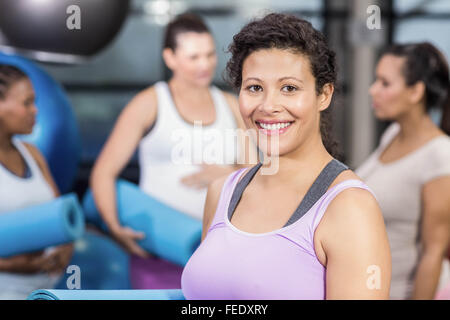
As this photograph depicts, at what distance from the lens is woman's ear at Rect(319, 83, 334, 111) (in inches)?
28.8

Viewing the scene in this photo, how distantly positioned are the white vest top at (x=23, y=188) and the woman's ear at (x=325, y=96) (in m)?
1.00

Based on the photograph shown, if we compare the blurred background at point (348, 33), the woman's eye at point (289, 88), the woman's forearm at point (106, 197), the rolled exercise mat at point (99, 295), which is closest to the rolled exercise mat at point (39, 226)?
the woman's forearm at point (106, 197)

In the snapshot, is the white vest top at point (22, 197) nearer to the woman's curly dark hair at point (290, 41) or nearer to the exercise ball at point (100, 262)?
the exercise ball at point (100, 262)

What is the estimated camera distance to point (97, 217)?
1611 millimetres

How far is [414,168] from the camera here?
130 cm

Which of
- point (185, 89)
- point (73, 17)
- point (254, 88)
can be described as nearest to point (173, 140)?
point (185, 89)

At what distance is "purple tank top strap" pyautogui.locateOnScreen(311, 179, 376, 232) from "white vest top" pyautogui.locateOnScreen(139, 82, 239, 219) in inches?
32.5

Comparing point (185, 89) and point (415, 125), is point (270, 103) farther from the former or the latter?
point (185, 89)

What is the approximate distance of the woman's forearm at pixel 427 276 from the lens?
1.23m

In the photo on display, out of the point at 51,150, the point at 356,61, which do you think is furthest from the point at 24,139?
the point at 356,61

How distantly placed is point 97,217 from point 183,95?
0.42m

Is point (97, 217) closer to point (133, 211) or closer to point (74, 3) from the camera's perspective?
point (133, 211)

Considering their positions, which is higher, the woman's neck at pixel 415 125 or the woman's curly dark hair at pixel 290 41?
the woman's curly dark hair at pixel 290 41

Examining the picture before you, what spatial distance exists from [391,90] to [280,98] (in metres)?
0.81
